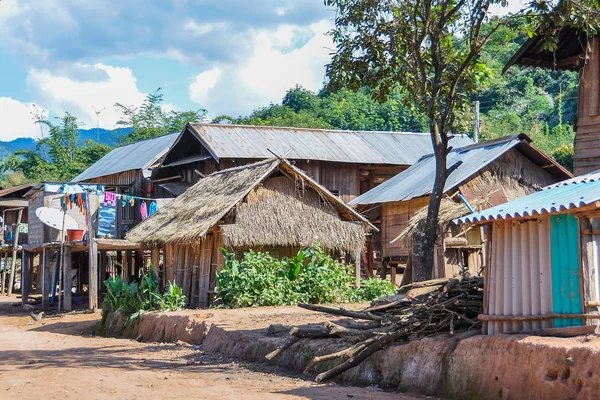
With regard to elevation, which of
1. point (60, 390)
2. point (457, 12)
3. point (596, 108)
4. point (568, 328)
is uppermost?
point (457, 12)

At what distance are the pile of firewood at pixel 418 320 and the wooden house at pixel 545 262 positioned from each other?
829mm

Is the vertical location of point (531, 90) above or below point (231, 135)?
above

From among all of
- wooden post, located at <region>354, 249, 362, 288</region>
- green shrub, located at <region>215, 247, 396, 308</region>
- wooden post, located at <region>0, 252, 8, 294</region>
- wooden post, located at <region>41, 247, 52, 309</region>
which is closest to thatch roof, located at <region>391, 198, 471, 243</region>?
wooden post, located at <region>354, 249, 362, 288</region>

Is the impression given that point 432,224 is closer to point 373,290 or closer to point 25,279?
point 373,290

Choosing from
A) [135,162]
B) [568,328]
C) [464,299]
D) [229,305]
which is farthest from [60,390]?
[135,162]

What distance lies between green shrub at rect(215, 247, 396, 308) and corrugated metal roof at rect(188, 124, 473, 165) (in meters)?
9.28

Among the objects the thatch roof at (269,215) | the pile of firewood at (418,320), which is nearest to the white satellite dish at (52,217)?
the thatch roof at (269,215)

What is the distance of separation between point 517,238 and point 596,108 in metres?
4.96

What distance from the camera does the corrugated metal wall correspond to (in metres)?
8.54

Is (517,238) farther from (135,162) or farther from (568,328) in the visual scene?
(135,162)

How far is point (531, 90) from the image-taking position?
152ft

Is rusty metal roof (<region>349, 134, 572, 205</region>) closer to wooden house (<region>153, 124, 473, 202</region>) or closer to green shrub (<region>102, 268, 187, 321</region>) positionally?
wooden house (<region>153, 124, 473, 202</region>)

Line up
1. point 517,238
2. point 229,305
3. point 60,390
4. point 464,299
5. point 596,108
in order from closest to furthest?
point 517,238
point 60,390
point 464,299
point 596,108
point 229,305

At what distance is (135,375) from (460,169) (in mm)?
13387
